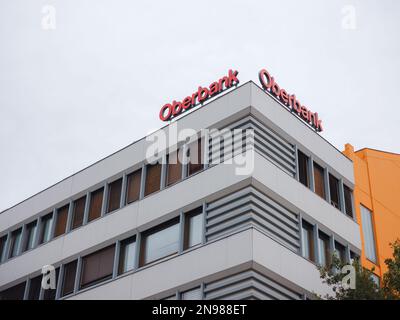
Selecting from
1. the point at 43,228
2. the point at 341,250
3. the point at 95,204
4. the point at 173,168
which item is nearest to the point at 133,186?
the point at 95,204

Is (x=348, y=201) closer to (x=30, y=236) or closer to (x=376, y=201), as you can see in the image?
(x=376, y=201)

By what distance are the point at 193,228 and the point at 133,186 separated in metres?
4.66

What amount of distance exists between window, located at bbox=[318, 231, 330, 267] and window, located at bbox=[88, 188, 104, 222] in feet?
30.1

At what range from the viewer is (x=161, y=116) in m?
29.7

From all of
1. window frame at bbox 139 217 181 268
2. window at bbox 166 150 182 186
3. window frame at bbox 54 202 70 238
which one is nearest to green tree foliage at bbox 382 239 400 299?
window frame at bbox 139 217 181 268

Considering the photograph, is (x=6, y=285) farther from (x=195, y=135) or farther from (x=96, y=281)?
(x=195, y=135)

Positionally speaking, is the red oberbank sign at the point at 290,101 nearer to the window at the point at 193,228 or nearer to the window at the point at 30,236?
the window at the point at 193,228

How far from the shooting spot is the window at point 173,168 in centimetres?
2758

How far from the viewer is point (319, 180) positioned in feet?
94.9

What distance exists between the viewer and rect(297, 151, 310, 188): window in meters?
27.7

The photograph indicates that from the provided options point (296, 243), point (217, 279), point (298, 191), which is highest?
point (298, 191)

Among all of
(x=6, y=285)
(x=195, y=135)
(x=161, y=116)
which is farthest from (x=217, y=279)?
(x=6, y=285)
